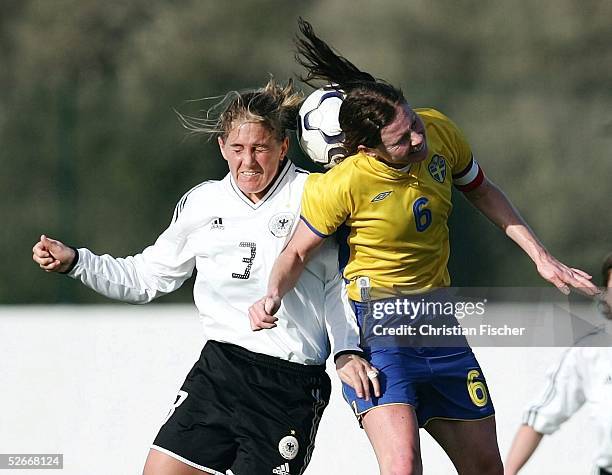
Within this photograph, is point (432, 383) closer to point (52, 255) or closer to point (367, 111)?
point (367, 111)

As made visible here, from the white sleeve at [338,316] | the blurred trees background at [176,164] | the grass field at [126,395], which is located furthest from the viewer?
the blurred trees background at [176,164]

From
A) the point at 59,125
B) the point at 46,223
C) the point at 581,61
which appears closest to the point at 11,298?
the point at 46,223

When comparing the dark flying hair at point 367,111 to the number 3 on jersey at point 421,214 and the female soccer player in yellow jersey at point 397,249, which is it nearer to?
the female soccer player in yellow jersey at point 397,249

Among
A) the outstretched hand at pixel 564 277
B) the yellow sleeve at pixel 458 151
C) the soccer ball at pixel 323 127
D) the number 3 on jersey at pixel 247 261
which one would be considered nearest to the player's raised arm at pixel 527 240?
the outstretched hand at pixel 564 277

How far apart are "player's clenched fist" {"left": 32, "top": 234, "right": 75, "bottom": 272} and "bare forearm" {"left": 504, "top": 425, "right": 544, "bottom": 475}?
5.35ft

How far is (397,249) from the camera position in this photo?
11.9 feet

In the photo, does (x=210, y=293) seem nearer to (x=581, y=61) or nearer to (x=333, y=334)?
(x=333, y=334)

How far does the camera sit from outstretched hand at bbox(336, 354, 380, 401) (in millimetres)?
3549

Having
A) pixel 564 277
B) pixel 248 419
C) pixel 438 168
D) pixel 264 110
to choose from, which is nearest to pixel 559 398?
pixel 564 277

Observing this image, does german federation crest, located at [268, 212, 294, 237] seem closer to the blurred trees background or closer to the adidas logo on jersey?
the adidas logo on jersey

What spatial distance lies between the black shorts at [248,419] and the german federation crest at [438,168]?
2.30 ft

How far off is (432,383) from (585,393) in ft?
2.07

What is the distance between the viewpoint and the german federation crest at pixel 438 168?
11.9ft

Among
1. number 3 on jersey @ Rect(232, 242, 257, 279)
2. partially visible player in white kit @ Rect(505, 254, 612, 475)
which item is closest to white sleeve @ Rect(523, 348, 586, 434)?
partially visible player in white kit @ Rect(505, 254, 612, 475)
